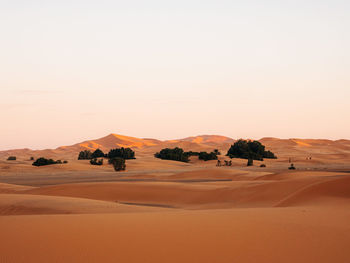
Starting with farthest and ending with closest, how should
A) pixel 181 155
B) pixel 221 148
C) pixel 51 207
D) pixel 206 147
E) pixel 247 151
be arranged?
pixel 221 148 < pixel 206 147 < pixel 247 151 < pixel 181 155 < pixel 51 207

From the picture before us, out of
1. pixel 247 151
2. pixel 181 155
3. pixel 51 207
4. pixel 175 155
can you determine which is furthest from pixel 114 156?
pixel 51 207

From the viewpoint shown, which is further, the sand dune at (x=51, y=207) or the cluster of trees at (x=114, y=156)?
the cluster of trees at (x=114, y=156)

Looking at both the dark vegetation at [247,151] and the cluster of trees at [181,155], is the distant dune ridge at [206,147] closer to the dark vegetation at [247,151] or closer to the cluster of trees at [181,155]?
the dark vegetation at [247,151]

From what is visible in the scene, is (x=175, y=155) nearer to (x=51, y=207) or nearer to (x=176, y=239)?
(x=51, y=207)

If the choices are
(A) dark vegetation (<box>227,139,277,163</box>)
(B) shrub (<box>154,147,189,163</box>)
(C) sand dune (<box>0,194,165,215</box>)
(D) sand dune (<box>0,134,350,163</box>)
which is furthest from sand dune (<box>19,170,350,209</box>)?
(D) sand dune (<box>0,134,350,163</box>)

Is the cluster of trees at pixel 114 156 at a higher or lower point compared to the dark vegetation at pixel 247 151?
lower

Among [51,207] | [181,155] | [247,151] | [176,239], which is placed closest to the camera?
[176,239]

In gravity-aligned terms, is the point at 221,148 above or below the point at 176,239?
above

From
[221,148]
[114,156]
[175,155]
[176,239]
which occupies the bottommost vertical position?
[176,239]

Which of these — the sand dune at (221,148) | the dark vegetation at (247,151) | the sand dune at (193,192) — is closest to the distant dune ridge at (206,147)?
the sand dune at (221,148)

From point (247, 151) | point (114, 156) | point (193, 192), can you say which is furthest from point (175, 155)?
point (193, 192)

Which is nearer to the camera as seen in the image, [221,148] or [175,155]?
[175,155]

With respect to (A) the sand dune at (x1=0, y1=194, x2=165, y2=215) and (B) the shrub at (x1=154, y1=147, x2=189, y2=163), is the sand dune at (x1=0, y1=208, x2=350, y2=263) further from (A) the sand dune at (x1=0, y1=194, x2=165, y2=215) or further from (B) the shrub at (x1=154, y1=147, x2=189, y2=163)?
(B) the shrub at (x1=154, y1=147, x2=189, y2=163)

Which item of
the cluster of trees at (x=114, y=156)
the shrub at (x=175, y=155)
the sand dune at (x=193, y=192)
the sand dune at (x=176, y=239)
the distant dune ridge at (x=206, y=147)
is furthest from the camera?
the distant dune ridge at (x=206, y=147)
